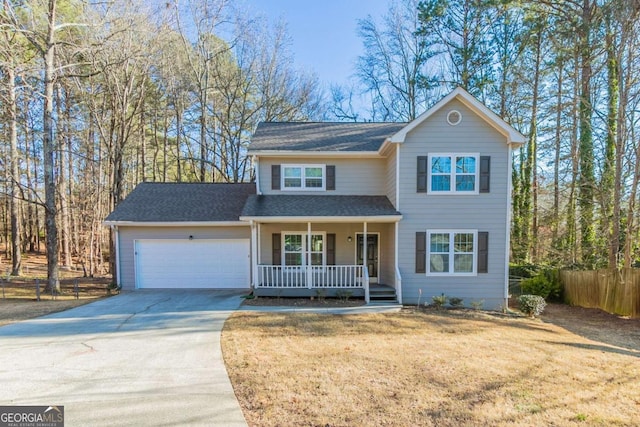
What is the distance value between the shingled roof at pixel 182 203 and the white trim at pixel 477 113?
690cm

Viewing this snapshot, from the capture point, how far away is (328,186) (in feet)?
37.3

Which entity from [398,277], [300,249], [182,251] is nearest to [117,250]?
[182,251]

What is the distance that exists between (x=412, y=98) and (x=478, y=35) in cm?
483

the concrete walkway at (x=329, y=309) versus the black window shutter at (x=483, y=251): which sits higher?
the black window shutter at (x=483, y=251)

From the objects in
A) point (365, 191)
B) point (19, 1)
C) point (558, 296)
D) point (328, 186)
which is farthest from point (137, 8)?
point (558, 296)

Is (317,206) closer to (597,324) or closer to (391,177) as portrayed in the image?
(391,177)

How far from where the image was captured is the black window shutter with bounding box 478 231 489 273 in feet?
32.6

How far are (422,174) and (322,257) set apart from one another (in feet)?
15.1

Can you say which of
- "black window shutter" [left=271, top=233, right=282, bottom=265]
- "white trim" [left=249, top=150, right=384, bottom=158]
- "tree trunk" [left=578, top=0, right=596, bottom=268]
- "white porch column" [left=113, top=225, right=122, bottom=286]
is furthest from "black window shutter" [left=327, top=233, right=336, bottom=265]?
"tree trunk" [left=578, top=0, right=596, bottom=268]

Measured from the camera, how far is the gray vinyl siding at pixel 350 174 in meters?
11.3

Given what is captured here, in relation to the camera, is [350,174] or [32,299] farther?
[350,174]

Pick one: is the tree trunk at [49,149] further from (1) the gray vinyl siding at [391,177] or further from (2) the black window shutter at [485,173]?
(2) the black window shutter at [485,173]

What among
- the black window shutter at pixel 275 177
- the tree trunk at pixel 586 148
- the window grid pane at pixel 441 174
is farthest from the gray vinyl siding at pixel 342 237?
the tree trunk at pixel 586 148

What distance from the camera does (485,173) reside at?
9.91 m
